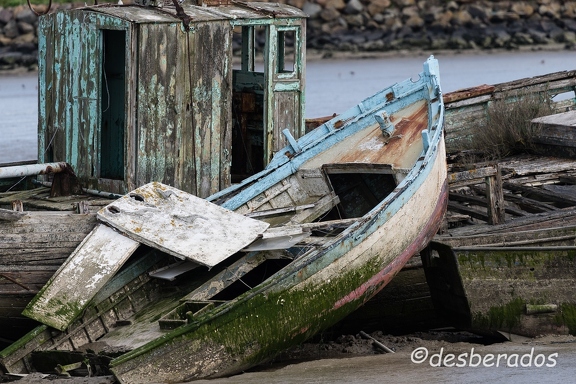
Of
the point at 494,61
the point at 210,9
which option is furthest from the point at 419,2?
the point at 210,9

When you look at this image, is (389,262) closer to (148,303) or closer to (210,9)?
(148,303)

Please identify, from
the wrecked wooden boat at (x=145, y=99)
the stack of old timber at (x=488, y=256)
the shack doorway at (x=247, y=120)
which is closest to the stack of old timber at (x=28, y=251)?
the wrecked wooden boat at (x=145, y=99)

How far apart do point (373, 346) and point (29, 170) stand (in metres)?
3.71

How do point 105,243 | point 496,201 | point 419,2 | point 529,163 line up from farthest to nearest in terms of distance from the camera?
1. point 419,2
2. point 529,163
3. point 496,201
4. point 105,243

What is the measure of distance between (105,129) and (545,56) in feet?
127

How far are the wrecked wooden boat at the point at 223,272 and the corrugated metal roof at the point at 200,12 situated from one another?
5.46ft

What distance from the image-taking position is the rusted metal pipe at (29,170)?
1052 centimetres

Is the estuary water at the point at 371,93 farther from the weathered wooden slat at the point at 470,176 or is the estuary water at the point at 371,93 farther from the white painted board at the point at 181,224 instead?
the weathered wooden slat at the point at 470,176

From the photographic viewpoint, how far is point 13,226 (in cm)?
873

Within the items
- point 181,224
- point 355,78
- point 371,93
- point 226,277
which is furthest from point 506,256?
point 355,78

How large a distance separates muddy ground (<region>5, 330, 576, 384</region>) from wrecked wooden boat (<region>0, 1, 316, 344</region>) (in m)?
2.09

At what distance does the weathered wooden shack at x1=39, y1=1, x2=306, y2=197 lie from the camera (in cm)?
1034

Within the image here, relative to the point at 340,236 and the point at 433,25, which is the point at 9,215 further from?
the point at 433,25

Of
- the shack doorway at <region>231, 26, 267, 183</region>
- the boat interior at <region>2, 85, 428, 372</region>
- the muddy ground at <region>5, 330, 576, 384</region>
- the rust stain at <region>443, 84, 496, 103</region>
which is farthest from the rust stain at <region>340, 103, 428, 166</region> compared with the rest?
the rust stain at <region>443, 84, 496, 103</region>
